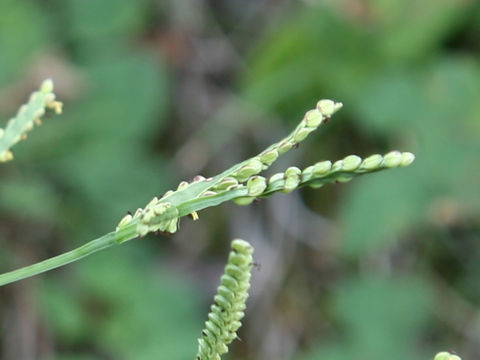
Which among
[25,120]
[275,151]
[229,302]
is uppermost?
[25,120]

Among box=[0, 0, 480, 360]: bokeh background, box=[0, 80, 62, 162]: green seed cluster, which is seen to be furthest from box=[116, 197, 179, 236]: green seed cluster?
box=[0, 0, 480, 360]: bokeh background

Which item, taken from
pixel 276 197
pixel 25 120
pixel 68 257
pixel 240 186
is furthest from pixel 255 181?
pixel 276 197

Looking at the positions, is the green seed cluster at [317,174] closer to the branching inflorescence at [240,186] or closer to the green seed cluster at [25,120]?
the branching inflorescence at [240,186]

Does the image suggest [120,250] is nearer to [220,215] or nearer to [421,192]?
[220,215]

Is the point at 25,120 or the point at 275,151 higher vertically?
the point at 25,120

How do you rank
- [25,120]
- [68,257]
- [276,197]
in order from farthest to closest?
[276,197], [25,120], [68,257]

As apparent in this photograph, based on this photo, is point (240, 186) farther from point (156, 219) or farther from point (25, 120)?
point (25, 120)
